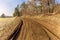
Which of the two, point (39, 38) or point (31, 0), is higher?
point (31, 0)

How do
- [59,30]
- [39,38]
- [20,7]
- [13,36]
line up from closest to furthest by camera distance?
1. [39,38]
2. [13,36]
3. [59,30]
4. [20,7]

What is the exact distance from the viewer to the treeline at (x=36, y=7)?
36.2m

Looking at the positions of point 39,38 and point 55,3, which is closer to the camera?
point 39,38

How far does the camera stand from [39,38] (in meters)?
13.4

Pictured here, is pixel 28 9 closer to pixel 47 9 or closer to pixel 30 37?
pixel 47 9

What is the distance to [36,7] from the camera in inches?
1537

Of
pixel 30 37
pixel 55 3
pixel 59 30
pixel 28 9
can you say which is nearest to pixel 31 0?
pixel 28 9

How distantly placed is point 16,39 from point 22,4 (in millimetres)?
25314

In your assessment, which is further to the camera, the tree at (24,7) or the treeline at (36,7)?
the tree at (24,7)

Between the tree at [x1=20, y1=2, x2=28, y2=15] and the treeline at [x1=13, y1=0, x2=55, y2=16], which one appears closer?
the treeline at [x1=13, y1=0, x2=55, y2=16]

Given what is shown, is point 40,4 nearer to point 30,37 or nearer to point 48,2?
point 48,2

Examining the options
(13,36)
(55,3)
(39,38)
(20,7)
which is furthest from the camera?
(20,7)

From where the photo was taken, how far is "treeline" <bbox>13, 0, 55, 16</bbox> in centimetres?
3620

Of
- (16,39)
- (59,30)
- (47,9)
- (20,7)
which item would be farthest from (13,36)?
(20,7)
